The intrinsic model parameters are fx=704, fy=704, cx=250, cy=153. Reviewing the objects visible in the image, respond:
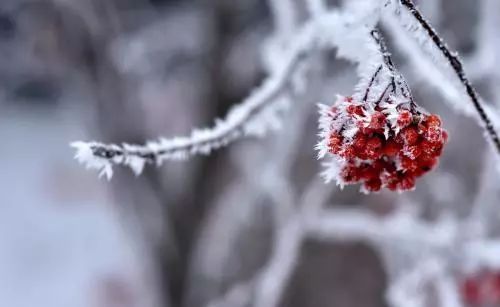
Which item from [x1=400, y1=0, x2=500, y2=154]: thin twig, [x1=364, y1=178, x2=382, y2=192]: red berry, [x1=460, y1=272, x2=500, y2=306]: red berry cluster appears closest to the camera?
[x1=400, y1=0, x2=500, y2=154]: thin twig

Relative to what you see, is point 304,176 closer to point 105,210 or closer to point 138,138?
point 138,138

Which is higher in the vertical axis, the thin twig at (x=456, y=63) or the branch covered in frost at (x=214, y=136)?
the branch covered in frost at (x=214, y=136)

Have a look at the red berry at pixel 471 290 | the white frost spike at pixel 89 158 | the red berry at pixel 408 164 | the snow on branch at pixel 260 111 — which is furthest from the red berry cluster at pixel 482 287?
the white frost spike at pixel 89 158

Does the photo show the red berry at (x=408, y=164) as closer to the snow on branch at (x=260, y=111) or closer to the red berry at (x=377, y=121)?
the red berry at (x=377, y=121)

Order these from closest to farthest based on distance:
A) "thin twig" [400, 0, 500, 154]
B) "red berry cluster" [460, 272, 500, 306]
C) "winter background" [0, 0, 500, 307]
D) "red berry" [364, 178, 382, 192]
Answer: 1. "thin twig" [400, 0, 500, 154]
2. "red berry" [364, 178, 382, 192]
3. "winter background" [0, 0, 500, 307]
4. "red berry cluster" [460, 272, 500, 306]

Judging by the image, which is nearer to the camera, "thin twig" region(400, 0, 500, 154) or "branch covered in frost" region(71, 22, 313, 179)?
"thin twig" region(400, 0, 500, 154)

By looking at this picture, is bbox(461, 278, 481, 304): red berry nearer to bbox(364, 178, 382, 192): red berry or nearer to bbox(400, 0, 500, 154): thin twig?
bbox(400, 0, 500, 154): thin twig

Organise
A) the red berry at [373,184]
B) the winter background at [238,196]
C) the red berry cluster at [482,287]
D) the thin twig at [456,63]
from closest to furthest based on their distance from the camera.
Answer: the thin twig at [456,63]
the red berry at [373,184]
the winter background at [238,196]
the red berry cluster at [482,287]

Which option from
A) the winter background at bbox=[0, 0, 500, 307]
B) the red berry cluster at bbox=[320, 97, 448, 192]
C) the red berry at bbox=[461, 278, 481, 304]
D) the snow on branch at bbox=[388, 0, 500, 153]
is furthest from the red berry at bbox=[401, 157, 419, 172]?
the red berry at bbox=[461, 278, 481, 304]

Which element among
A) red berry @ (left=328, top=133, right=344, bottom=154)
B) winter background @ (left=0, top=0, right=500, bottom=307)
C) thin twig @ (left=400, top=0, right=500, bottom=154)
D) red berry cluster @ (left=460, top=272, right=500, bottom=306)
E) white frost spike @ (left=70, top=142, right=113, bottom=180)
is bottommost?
red berry @ (left=328, top=133, right=344, bottom=154)

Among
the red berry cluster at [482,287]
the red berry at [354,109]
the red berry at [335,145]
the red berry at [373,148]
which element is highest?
the red berry cluster at [482,287]
